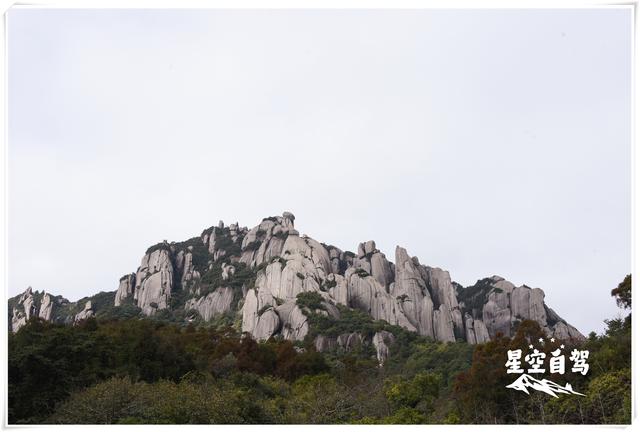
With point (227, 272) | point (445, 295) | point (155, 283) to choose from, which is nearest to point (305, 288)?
point (227, 272)

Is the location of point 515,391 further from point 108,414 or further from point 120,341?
point 120,341

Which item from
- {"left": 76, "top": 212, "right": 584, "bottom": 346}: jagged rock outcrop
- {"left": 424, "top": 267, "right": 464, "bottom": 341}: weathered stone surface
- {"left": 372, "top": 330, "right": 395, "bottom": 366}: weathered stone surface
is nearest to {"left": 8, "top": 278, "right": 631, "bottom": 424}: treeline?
{"left": 372, "top": 330, "right": 395, "bottom": 366}: weathered stone surface

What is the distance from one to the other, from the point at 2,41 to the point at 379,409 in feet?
35.2

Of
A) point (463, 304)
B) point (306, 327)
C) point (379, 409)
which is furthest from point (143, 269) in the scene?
point (379, 409)

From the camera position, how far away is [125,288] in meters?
38.7

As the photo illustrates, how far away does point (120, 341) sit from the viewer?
1500 centimetres

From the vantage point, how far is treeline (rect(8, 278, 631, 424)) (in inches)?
423

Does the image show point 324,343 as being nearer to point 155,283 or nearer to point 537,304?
point 537,304

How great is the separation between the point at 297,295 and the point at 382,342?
6.41 metres

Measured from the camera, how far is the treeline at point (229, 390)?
10.8 m

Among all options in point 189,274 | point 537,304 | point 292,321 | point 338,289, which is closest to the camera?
point 537,304

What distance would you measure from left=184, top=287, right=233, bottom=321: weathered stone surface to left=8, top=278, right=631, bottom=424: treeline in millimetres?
18273

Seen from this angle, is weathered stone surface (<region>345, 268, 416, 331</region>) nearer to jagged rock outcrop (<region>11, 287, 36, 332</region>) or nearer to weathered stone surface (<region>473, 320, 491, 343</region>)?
weathered stone surface (<region>473, 320, 491, 343</region>)
